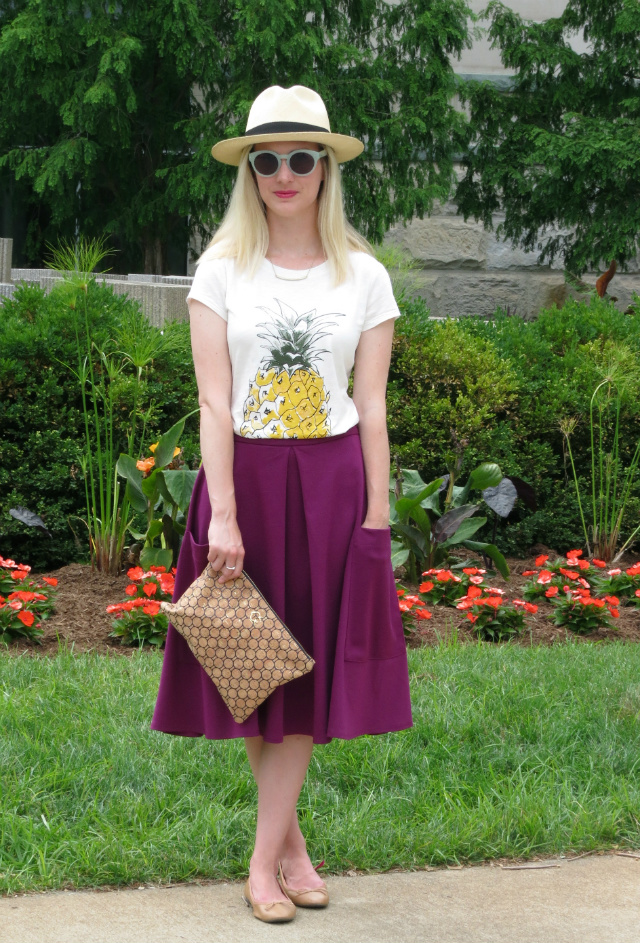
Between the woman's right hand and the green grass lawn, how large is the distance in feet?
2.76

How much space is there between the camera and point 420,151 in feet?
47.3

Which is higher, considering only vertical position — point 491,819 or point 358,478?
point 358,478

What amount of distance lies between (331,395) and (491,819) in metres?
1.37

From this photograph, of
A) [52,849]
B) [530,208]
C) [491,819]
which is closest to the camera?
[52,849]

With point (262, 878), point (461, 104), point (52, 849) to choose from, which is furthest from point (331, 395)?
point (461, 104)

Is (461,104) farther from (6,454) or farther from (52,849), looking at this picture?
(52,849)

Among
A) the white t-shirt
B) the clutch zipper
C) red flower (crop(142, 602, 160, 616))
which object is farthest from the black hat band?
red flower (crop(142, 602, 160, 616))

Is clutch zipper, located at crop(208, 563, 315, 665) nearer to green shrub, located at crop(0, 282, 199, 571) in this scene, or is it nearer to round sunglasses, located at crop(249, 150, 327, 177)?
round sunglasses, located at crop(249, 150, 327, 177)

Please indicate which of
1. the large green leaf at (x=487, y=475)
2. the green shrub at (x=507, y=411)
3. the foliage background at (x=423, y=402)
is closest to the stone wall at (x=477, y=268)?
the foliage background at (x=423, y=402)

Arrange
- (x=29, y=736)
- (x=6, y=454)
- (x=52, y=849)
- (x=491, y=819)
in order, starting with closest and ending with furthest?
(x=52, y=849) < (x=491, y=819) < (x=29, y=736) < (x=6, y=454)

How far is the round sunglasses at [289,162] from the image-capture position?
2.74 m

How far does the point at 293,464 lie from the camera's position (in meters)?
2.72

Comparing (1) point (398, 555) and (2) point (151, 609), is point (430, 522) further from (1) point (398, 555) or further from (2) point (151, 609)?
(2) point (151, 609)

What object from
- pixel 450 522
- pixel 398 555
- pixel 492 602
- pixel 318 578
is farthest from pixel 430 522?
pixel 318 578
